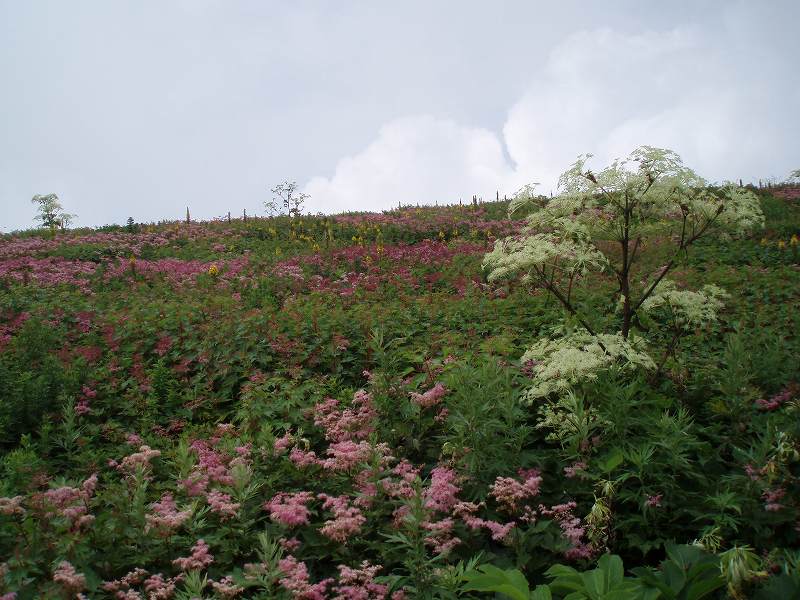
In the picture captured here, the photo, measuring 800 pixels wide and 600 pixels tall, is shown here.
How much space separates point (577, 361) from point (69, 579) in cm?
357

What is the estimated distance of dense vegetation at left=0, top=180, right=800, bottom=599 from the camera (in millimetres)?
3133

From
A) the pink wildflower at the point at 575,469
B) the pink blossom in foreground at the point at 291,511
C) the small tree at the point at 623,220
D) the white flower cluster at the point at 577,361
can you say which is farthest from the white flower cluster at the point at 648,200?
the pink blossom in foreground at the point at 291,511

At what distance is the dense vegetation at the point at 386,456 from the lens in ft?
10.3

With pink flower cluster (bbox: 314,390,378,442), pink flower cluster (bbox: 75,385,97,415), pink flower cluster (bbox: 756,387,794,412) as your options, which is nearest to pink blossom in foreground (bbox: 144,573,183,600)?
pink flower cluster (bbox: 314,390,378,442)

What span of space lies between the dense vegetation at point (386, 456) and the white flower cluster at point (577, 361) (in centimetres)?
17

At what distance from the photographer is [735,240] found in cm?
1598

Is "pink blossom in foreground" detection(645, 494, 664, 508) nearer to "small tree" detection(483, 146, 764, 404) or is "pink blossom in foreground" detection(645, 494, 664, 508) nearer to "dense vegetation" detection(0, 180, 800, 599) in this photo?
"dense vegetation" detection(0, 180, 800, 599)

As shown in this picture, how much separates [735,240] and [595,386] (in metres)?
14.3

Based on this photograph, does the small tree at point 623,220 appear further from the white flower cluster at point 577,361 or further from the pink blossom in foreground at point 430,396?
the pink blossom in foreground at point 430,396

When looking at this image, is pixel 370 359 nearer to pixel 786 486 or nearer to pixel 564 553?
pixel 564 553

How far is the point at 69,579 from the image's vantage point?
9.16 feet

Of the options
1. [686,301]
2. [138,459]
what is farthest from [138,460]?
[686,301]

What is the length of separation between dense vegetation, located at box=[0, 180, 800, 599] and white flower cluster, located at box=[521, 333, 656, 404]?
17cm

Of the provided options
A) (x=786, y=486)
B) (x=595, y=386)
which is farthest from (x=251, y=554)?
(x=786, y=486)
